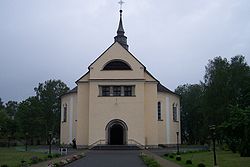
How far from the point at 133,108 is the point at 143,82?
12.5ft

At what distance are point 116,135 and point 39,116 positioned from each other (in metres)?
25.7

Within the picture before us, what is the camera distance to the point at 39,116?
67.8 m

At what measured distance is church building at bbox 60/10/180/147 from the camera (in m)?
45.4

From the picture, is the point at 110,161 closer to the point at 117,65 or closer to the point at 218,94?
the point at 117,65

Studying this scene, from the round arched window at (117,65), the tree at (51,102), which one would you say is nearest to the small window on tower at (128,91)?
the round arched window at (117,65)

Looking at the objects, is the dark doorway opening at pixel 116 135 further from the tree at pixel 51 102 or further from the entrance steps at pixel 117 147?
the tree at pixel 51 102

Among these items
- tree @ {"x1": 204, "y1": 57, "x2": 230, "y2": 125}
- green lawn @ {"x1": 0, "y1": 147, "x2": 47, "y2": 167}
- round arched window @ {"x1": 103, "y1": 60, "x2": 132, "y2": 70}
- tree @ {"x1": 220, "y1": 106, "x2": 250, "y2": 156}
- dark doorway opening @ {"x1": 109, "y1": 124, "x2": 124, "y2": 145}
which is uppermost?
round arched window @ {"x1": 103, "y1": 60, "x2": 132, "y2": 70}

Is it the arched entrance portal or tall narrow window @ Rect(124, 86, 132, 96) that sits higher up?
tall narrow window @ Rect(124, 86, 132, 96)

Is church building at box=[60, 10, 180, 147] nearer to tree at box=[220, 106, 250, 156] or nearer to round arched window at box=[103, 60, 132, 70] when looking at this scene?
round arched window at box=[103, 60, 132, 70]

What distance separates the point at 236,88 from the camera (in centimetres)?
4856

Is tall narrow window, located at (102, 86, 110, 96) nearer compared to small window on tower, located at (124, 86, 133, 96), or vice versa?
small window on tower, located at (124, 86, 133, 96)

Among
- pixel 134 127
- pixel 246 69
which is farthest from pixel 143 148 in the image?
pixel 246 69

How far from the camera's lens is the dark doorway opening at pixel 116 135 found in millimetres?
46856

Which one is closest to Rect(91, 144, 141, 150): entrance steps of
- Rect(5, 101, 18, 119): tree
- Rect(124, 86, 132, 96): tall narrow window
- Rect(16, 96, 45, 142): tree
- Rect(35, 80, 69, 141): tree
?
Rect(124, 86, 132, 96): tall narrow window
